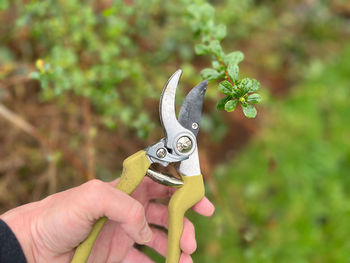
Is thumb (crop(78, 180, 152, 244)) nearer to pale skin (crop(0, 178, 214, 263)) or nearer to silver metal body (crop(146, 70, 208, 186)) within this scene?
pale skin (crop(0, 178, 214, 263))

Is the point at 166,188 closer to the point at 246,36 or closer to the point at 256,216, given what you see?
the point at 256,216

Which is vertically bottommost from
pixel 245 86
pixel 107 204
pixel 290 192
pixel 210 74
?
pixel 107 204

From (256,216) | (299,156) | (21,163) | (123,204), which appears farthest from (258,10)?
(123,204)

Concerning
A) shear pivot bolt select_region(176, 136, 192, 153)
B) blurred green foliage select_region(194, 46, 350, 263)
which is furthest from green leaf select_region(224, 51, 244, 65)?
blurred green foliage select_region(194, 46, 350, 263)

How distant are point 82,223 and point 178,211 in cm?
36

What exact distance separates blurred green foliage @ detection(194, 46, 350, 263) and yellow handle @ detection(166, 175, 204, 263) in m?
0.63

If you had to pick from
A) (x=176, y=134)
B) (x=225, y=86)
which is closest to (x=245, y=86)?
(x=225, y=86)

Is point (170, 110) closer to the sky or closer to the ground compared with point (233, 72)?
closer to the ground

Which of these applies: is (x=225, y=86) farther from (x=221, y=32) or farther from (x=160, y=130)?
(x=160, y=130)

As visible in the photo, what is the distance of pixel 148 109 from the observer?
9.37 feet

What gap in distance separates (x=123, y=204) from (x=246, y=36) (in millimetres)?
2605

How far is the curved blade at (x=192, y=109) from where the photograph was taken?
134cm

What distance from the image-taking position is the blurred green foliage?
230 centimetres

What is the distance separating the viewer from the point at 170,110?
130cm
